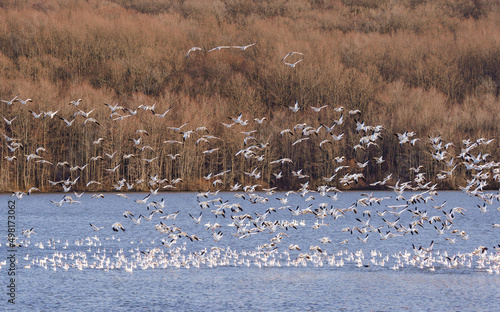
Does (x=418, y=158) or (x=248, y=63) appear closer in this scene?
(x=418, y=158)

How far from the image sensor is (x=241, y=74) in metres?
105

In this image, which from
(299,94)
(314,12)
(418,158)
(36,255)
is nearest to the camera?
(36,255)

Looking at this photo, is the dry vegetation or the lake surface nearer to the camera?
the lake surface

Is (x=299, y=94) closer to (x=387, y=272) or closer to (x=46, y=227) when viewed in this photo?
(x=46, y=227)

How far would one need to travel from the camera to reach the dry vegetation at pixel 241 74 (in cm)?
7900

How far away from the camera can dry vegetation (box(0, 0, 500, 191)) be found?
79.0 metres

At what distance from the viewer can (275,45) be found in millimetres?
110750

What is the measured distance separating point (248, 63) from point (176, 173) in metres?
38.2

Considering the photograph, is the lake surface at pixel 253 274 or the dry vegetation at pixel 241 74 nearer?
the lake surface at pixel 253 274

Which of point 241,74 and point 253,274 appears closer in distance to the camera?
point 253,274

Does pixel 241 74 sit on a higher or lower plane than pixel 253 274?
lower

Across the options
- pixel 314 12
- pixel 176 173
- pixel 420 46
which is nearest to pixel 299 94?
pixel 176 173

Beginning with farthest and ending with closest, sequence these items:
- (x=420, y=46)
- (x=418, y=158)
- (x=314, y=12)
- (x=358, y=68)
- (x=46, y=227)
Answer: (x=314, y=12) → (x=420, y=46) → (x=358, y=68) → (x=418, y=158) → (x=46, y=227)

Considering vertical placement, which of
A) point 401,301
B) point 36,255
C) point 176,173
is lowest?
point 176,173
